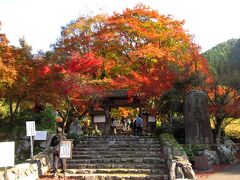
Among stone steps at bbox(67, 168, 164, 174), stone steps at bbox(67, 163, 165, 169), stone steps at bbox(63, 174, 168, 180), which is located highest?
stone steps at bbox(67, 163, 165, 169)

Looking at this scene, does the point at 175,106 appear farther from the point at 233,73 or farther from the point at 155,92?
the point at 233,73

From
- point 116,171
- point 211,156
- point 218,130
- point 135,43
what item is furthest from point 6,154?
point 135,43

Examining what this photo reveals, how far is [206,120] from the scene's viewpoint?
18.5 metres

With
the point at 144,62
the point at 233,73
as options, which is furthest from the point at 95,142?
the point at 144,62

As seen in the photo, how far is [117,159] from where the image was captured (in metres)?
15.8

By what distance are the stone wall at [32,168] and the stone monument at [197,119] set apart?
24.9ft

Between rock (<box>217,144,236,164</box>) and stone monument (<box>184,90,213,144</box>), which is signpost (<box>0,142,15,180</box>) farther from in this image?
rock (<box>217,144,236,164</box>)

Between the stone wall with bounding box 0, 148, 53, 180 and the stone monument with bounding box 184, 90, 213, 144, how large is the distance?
7586mm

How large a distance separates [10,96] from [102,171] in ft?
24.7

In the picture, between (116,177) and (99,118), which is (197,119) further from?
(99,118)

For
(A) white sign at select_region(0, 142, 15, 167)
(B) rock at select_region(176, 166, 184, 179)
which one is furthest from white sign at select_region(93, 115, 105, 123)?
(A) white sign at select_region(0, 142, 15, 167)

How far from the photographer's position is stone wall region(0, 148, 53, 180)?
39.2ft

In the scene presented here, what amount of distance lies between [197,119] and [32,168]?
9238mm

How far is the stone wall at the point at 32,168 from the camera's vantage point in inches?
471
